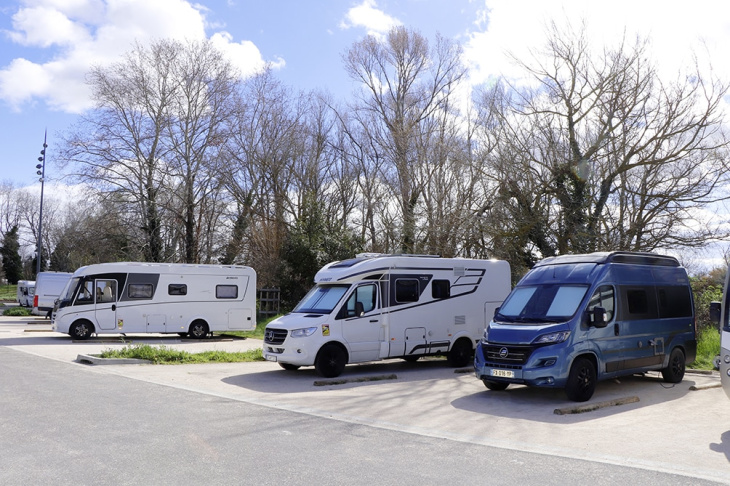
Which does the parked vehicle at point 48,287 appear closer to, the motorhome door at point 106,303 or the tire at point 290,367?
the motorhome door at point 106,303

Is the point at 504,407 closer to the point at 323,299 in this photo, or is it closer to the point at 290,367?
the point at 323,299

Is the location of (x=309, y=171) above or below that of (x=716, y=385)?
above

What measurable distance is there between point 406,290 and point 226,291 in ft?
37.3

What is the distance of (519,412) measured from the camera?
10.2 metres

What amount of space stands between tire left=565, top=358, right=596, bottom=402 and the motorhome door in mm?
17052

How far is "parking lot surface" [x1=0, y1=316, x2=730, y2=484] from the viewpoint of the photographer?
25.4 feet

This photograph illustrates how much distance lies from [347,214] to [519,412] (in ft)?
105

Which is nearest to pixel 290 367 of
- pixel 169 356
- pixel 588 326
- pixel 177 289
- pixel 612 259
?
pixel 169 356

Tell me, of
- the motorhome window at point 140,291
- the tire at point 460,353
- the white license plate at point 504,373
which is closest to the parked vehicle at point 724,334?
the white license plate at point 504,373

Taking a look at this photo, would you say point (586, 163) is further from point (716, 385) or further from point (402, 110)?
point (402, 110)

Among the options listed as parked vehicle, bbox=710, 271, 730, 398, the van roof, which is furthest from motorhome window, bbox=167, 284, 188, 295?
parked vehicle, bbox=710, 271, 730, 398

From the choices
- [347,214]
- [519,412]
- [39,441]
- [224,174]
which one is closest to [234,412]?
[39,441]

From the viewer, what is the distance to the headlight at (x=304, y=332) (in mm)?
13766

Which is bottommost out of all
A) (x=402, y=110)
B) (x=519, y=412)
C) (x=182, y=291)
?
(x=519, y=412)
